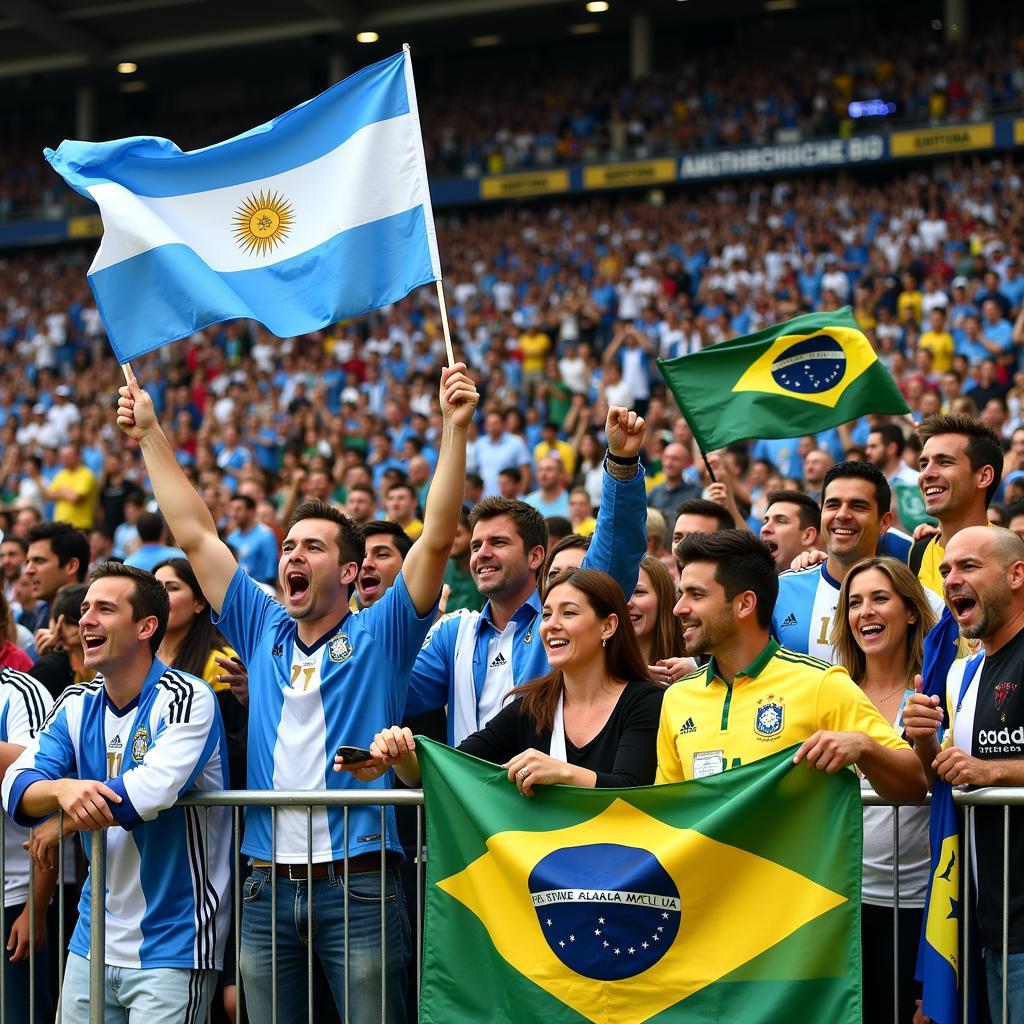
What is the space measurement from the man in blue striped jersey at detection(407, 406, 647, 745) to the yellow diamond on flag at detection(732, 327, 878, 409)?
2.34m

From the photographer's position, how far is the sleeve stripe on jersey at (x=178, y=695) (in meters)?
4.88

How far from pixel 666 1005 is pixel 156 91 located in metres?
38.9

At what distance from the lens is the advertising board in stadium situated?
90.3 ft

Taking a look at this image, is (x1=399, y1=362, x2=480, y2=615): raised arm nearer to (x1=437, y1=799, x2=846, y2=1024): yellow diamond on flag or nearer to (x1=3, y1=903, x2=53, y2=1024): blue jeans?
(x1=437, y1=799, x2=846, y2=1024): yellow diamond on flag

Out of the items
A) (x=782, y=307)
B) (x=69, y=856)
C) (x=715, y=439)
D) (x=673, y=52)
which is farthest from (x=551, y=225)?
(x=69, y=856)

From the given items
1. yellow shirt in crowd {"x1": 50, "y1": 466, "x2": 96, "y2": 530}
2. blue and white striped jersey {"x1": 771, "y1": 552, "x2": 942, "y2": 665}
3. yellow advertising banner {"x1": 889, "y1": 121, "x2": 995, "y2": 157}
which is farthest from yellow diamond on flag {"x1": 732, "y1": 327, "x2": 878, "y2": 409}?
yellow advertising banner {"x1": 889, "y1": 121, "x2": 995, "y2": 157}

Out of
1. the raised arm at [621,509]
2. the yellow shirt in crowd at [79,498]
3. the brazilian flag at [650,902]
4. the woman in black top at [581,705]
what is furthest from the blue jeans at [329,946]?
the yellow shirt in crowd at [79,498]

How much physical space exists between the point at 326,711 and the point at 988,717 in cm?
203

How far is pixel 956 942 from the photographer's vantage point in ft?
14.1

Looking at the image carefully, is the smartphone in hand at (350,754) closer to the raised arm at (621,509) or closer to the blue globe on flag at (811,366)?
the raised arm at (621,509)

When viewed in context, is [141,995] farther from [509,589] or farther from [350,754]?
[509,589]

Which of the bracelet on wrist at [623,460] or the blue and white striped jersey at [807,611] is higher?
the bracelet on wrist at [623,460]

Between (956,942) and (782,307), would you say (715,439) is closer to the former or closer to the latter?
(956,942)

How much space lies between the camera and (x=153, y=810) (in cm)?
467
